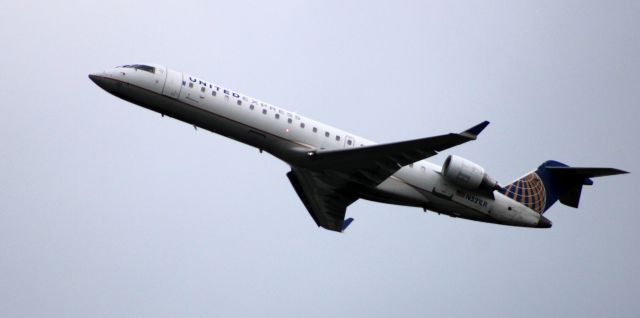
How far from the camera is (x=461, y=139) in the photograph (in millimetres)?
24562

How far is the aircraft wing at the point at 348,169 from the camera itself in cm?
2583

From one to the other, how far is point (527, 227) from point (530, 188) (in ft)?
5.23

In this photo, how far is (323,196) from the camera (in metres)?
31.3

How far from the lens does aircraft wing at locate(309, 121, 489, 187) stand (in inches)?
1013

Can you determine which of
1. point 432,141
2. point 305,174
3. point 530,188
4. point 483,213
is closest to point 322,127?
point 305,174

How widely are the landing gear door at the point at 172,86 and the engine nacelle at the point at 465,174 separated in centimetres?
986

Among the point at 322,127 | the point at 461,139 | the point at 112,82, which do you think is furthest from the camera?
the point at 322,127

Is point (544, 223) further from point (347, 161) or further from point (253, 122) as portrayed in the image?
point (253, 122)

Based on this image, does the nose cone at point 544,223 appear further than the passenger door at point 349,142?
Yes

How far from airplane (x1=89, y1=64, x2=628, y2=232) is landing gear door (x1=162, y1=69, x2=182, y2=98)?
33mm

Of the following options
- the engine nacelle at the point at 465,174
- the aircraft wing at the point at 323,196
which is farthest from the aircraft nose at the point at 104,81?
the engine nacelle at the point at 465,174

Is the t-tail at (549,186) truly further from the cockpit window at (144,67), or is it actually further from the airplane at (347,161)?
the cockpit window at (144,67)

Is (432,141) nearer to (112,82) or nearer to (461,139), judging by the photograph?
(461,139)

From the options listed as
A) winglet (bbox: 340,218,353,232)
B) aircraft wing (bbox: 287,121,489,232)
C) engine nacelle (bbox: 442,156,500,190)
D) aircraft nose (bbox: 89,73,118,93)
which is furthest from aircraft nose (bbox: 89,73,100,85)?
engine nacelle (bbox: 442,156,500,190)
